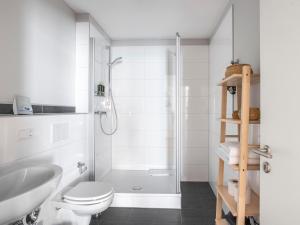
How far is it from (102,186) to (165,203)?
0.96 m

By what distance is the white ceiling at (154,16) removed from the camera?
230 cm

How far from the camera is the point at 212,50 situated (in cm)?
309

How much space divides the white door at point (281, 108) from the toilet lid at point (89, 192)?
113 cm

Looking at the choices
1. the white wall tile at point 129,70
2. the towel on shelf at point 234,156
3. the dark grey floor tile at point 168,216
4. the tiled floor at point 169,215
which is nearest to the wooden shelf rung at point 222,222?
the tiled floor at point 169,215

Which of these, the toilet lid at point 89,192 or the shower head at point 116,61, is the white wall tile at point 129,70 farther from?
the toilet lid at point 89,192

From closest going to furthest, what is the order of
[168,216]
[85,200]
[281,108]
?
1. [281,108]
2. [85,200]
3. [168,216]

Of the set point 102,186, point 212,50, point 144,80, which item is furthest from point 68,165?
point 212,50

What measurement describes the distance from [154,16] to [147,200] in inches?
87.1

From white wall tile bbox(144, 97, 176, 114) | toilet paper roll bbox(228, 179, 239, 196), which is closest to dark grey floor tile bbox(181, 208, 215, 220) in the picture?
toilet paper roll bbox(228, 179, 239, 196)

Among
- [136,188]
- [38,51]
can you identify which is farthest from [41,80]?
[136,188]

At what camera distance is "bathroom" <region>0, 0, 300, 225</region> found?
3.31 feet

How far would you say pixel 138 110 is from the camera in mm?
3479

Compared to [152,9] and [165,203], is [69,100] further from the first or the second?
[165,203]

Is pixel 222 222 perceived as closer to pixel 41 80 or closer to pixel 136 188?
pixel 136 188
